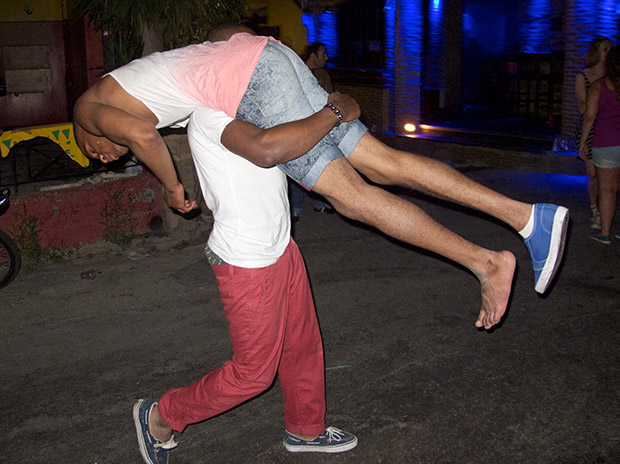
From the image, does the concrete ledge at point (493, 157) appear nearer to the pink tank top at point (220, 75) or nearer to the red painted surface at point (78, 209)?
the red painted surface at point (78, 209)

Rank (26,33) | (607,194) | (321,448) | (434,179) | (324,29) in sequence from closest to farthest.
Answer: (434,179)
(321,448)
(607,194)
(26,33)
(324,29)

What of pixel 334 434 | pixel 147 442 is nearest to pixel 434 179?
pixel 334 434

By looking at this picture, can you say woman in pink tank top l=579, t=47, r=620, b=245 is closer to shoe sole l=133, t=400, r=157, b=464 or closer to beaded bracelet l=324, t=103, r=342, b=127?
beaded bracelet l=324, t=103, r=342, b=127

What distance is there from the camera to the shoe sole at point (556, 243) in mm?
3006

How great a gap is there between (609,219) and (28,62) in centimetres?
1206

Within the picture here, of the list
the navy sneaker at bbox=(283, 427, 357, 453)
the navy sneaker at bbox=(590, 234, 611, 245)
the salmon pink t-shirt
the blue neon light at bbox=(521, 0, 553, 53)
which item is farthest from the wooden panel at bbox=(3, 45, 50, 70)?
the navy sneaker at bbox=(283, 427, 357, 453)

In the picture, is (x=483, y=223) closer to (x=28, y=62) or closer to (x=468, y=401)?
(x=468, y=401)

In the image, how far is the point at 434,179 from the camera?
3004 millimetres

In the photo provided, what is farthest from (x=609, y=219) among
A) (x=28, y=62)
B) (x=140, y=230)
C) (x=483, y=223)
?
(x=28, y=62)

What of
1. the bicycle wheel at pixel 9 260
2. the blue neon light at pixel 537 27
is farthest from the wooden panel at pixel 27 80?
the blue neon light at pixel 537 27

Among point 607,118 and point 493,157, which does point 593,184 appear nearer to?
point 607,118

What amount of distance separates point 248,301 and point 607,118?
16.1ft

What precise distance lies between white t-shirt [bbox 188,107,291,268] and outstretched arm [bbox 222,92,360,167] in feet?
0.40

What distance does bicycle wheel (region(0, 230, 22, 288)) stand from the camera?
5734mm
